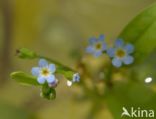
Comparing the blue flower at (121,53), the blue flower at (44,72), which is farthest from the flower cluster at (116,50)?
the blue flower at (44,72)

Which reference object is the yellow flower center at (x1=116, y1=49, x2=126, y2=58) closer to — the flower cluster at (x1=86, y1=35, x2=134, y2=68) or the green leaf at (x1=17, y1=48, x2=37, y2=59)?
the flower cluster at (x1=86, y1=35, x2=134, y2=68)

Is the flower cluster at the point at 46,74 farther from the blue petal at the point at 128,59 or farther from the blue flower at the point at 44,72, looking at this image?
the blue petal at the point at 128,59

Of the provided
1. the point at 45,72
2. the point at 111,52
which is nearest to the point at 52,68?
the point at 45,72

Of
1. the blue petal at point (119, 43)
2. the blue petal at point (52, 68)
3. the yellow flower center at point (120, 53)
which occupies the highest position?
the blue petal at point (119, 43)

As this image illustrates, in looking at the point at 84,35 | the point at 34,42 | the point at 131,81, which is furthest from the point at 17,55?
the point at 131,81

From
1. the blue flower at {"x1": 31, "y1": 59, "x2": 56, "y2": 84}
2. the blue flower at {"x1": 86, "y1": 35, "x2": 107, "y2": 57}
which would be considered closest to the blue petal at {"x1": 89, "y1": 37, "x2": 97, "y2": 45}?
the blue flower at {"x1": 86, "y1": 35, "x2": 107, "y2": 57}

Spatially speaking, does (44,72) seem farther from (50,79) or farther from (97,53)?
(97,53)
